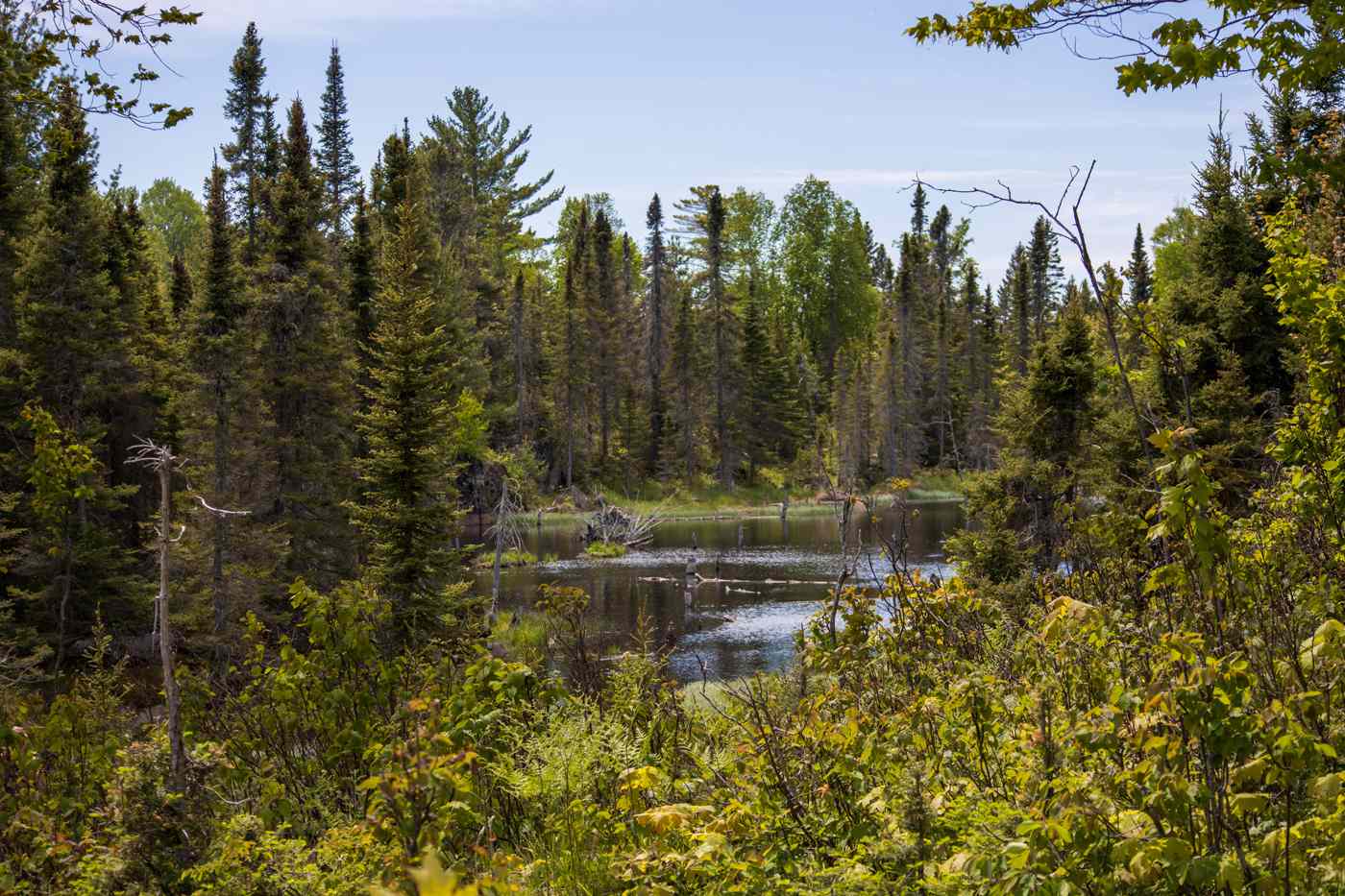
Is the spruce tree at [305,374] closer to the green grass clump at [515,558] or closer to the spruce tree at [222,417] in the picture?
the spruce tree at [222,417]

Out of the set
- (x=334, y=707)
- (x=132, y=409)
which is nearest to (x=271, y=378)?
(x=132, y=409)

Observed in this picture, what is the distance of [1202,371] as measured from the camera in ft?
59.6

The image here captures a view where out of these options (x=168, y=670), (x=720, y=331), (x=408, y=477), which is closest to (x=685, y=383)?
(x=720, y=331)

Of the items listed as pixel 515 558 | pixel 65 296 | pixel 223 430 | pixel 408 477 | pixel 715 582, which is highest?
pixel 65 296

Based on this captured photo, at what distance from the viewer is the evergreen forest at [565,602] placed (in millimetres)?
2904

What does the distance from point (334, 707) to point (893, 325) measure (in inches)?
2727

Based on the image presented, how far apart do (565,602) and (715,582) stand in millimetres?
22138

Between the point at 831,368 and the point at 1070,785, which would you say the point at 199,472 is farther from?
the point at 831,368

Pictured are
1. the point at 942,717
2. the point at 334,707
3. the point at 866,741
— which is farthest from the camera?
the point at 334,707

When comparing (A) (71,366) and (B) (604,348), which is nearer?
(A) (71,366)

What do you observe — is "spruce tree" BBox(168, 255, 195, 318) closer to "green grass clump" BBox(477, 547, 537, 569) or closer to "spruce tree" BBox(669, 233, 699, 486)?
"green grass clump" BBox(477, 547, 537, 569)

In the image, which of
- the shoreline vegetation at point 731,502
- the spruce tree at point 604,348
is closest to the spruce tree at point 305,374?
the shoreline vegetation at point 731,502

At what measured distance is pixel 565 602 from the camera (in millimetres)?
7137

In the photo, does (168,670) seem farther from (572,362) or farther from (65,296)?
(572,362)
